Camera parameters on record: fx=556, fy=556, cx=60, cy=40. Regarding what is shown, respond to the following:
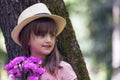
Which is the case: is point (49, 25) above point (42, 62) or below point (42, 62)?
above

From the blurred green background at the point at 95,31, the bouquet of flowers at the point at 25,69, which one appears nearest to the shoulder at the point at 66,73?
the bouquet of flowers at the point at 25,69

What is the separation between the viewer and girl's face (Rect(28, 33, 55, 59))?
193 inches

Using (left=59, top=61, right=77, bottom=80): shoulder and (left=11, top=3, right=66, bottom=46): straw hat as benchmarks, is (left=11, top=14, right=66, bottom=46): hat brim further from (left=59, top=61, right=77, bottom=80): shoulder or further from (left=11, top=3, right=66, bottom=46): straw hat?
(left=59, top=61, right=77, bottom=80): shoulder

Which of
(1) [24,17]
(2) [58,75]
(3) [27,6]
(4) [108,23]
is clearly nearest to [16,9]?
(3) [27,6]

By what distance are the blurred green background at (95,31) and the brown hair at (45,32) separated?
2330 centimetres

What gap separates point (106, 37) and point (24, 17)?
89.3ft

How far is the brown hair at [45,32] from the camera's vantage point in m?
4.87

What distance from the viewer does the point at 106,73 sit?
1012 inches

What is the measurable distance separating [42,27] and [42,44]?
168 mm

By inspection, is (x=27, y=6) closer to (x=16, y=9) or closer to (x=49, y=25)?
(x=16, y=9)

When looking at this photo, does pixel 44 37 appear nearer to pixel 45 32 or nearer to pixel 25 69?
pixel 45 32

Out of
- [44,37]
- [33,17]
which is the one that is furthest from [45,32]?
[33,17]

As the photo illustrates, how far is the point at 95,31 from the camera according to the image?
32562mm

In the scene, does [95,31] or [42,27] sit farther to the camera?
[95,31]
